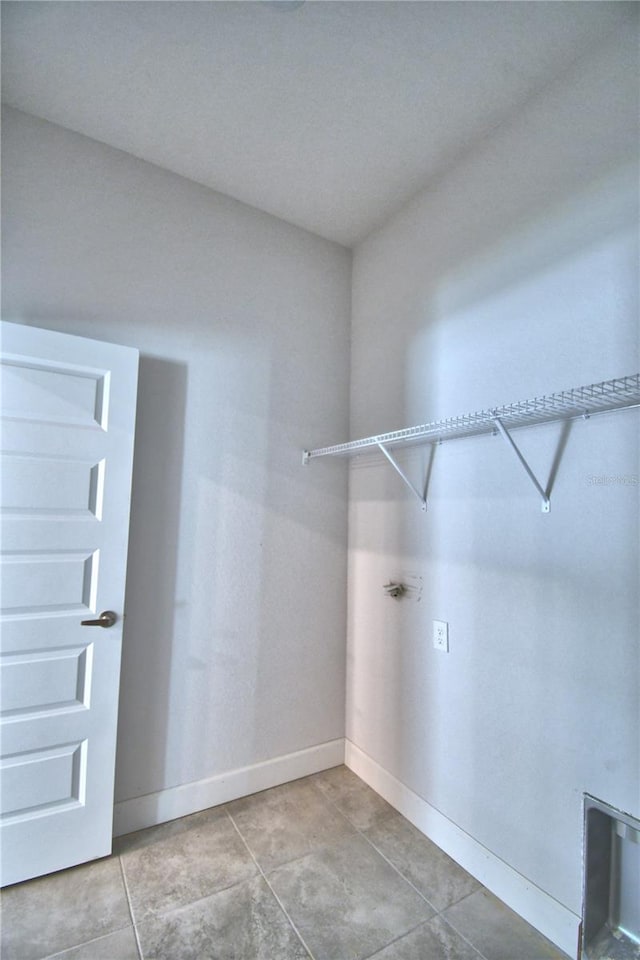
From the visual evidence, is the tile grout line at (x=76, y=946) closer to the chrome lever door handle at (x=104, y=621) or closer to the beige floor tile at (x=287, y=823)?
the beige floor tile at (x=287, y=823)

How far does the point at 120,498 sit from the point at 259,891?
5.00ft

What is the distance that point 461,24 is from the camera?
141cm

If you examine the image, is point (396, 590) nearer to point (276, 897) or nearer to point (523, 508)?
point (523, 508)

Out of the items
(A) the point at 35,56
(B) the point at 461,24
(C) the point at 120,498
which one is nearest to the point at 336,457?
(C) the point at 120,498

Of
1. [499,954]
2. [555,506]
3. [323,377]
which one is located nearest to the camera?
[499,954]

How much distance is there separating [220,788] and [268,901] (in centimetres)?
59

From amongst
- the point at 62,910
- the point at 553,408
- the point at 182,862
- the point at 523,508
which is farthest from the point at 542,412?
the point at 62,910

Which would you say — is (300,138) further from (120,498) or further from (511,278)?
(120,498)

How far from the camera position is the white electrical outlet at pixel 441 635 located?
5.96 ft

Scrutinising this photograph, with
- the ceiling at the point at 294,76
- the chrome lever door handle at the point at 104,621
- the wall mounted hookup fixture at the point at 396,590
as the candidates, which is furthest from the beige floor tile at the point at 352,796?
the ceiling at the point at 294,76

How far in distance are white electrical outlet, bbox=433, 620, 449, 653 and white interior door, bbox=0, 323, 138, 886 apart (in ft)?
4.26

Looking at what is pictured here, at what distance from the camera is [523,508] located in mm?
1548

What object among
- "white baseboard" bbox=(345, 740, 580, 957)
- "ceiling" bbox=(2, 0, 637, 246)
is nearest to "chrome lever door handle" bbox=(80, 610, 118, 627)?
"white baseboard" bbox=(345, 740, 580, 957)

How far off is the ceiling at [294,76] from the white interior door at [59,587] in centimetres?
96
